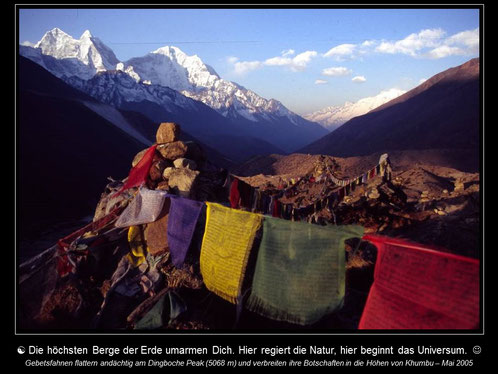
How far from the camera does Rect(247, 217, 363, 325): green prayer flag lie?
3.88 metres

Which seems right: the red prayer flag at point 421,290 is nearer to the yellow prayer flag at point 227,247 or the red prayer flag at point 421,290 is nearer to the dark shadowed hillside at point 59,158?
the yellow prayer flag at point 227,247

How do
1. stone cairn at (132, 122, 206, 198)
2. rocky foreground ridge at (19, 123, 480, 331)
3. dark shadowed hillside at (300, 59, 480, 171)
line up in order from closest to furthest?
rocky foreground ridge at (19, 123, 480, 331), stone cairn at (132, 122, 206, 198), dark shadowed hillside at (300, 59, 480, 171)

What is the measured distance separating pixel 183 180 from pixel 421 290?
5922 mm

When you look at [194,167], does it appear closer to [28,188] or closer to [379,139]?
[28,188]

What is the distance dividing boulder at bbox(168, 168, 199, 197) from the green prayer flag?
3556 millimetres

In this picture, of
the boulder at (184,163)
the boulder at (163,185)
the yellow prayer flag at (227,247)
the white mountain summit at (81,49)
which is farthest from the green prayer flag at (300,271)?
the white mountain summit at (81,49)

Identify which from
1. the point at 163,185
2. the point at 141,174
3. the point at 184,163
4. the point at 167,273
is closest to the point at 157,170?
the point at 141,174

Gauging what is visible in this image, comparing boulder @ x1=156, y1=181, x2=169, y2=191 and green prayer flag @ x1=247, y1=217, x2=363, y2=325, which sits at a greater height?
boulder @ x1=156, y1=181, x2=169, y2=191

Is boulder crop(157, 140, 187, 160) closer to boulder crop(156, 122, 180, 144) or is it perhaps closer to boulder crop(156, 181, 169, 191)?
boulder crop(156, 122, 180, 144)

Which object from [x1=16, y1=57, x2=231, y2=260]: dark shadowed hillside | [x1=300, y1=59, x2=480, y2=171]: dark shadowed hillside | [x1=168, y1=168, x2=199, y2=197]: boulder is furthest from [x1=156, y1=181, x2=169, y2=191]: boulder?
[x1=300, y1=59, x2=480, y2=171]: dark shadowed hillside

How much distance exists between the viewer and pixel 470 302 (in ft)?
10.2

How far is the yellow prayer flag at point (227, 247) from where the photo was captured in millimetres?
4566

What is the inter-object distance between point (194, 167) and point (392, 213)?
5880 mm
